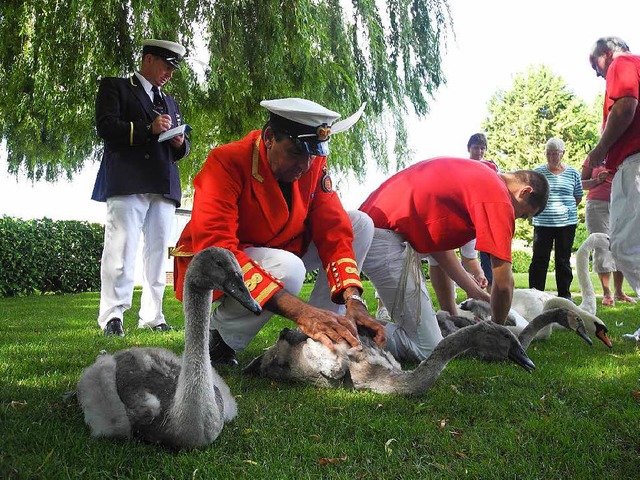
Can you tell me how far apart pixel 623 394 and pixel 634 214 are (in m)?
2.03

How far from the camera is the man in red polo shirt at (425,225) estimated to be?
4.35m

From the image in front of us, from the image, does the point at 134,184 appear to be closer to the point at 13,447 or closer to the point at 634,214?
the point at 13,447

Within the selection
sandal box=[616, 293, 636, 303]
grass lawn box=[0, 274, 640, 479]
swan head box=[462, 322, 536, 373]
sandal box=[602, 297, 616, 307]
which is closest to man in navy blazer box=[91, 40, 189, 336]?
grass lawn box=[0, 274, 640, 479]

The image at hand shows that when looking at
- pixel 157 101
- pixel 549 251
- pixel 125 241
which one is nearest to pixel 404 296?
pixel 125 241

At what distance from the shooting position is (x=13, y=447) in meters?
2.42

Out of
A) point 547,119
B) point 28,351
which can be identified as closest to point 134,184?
point 28,351

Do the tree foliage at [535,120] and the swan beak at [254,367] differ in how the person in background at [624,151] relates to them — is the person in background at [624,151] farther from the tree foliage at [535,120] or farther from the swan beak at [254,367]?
the tree foliage at [535,120]

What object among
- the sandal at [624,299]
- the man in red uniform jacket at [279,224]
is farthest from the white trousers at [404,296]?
the sandal at [624,299]

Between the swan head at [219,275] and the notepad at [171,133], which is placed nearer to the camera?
the swan head at [219,275]

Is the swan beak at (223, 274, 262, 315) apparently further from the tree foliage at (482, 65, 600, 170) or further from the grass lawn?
the tree foliage at (482, 65, 600, 170)

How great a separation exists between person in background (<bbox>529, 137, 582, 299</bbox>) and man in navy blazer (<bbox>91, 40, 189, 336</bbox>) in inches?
209

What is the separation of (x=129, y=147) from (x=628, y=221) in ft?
14.4

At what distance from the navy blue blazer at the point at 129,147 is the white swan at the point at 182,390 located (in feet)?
9.62

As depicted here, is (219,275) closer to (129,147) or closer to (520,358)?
(520,358)
